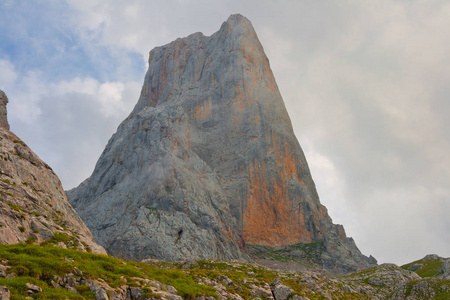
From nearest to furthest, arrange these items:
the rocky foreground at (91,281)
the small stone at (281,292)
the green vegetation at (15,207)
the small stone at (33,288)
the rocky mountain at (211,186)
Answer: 1. the small stone at (33,288)
2. the rocky foreground at (91,281)
3. the green vegetation at (15,207)
4. the small stone at (281,292)
5. the rocky mountain at (211,186)

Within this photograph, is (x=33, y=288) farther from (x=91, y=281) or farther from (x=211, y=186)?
(x=211, y=186)

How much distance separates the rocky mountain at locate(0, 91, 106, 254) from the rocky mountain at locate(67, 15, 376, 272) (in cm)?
6560

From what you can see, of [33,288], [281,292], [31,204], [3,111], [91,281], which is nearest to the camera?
[33,288]

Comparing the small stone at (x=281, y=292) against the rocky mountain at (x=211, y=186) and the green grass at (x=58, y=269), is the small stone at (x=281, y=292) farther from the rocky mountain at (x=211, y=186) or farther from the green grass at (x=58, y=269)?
the rocky mountain at (x=211, y=186)

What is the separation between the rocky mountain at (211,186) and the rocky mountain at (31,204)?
215 feet

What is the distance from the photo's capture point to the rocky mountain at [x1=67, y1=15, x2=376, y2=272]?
128 meters

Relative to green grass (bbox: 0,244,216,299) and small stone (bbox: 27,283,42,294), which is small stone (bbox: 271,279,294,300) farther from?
small stone (bbox: 27,283,42,294)

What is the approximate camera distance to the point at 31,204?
1802 inches

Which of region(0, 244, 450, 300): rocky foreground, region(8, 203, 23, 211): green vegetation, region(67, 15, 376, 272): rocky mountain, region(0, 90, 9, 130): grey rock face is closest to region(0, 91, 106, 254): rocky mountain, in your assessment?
region(8, 203, 23, 211): green vegetation

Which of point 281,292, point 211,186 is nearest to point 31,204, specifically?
point 281,292

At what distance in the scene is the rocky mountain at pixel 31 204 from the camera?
3950 cm

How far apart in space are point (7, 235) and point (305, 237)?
14607 centimetres

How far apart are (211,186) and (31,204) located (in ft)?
360

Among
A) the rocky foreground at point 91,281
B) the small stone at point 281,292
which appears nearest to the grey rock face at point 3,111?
the rocky foreground at point 91,281
